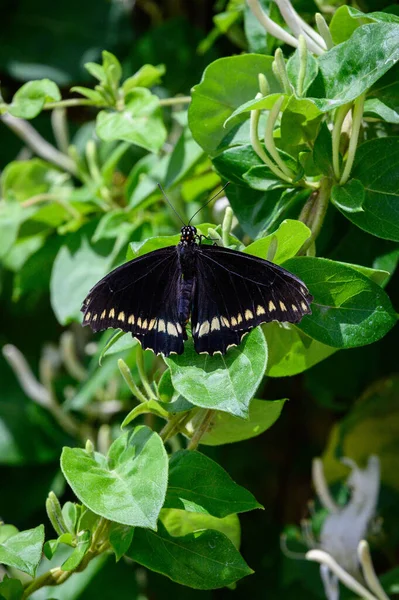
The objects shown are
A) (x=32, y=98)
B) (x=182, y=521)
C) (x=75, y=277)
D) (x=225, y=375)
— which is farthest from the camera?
(x=75, y=277)

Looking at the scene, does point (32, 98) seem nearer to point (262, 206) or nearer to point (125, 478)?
point (262, 206)

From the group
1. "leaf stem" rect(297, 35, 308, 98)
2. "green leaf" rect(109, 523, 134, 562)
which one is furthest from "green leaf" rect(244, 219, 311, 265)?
"green leaf" rect(109, 523, 134, 562)

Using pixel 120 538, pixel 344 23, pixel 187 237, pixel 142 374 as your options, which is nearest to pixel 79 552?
pixel 120 538

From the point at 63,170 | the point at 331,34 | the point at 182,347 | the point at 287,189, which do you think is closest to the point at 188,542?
the point at 182,347

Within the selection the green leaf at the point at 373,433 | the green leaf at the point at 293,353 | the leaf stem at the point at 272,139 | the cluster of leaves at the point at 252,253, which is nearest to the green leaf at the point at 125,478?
the cluster of leaves at the point at 252,253

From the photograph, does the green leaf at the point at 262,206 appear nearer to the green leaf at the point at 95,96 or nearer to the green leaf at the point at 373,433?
the green leaf at the point at 95,96

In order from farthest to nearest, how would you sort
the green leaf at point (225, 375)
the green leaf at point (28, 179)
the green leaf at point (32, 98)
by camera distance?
the green leaf at point (28, 179)
the green leaf at point (32, 98)
the green leaf at point (225, 375)

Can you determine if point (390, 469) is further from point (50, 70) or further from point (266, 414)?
point (50, 70)
